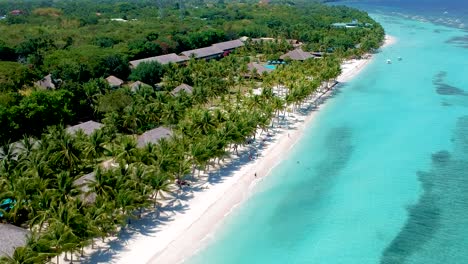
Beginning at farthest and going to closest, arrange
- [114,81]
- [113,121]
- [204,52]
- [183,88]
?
[204,52]
[114,81]
[183,88]
[113,121]

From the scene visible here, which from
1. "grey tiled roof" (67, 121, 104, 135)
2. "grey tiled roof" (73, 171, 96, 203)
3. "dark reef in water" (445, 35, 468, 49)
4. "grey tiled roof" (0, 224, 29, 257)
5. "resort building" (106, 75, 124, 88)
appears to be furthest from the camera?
"dark reef in water" (445, 35, 468, 49)

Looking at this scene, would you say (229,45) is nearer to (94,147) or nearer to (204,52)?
(204,52)

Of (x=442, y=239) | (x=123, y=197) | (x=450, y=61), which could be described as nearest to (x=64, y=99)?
(x=123, y=197)

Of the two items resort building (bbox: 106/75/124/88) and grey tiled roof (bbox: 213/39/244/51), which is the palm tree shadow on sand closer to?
resort building (bbox: 106/75/124/88)

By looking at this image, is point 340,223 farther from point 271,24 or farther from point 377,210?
point 271,24

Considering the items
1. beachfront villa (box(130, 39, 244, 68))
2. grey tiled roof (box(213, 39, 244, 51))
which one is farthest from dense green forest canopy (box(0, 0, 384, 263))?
grey tiled roof (box(213, 39, 244, 51))

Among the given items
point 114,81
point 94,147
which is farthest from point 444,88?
point 94,147
